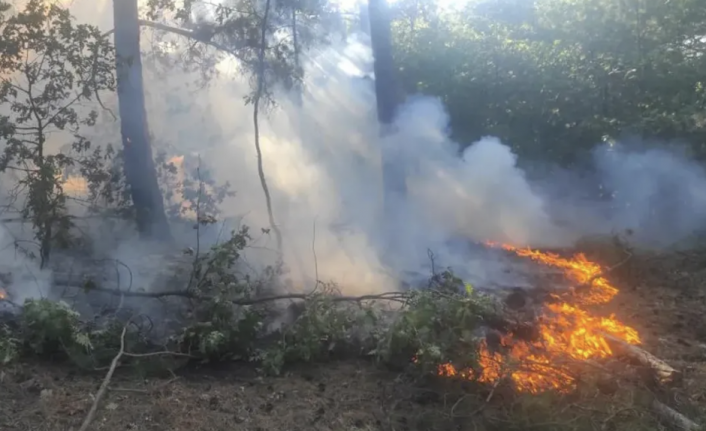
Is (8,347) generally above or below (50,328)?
below

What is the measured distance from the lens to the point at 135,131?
10.1 metres

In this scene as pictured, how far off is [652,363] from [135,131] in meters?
7.95

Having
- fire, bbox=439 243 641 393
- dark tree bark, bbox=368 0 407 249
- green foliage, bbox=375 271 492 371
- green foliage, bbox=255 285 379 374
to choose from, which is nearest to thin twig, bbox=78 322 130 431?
green foliage, bbox=255 285 379 374

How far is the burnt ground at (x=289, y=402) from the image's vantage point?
4.71 metres

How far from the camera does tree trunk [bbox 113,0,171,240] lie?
993 cm

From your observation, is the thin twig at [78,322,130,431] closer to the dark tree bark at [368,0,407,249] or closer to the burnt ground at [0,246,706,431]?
the burnt ground at [0,246,706,431]

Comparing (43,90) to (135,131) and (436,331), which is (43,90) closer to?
(135,131)

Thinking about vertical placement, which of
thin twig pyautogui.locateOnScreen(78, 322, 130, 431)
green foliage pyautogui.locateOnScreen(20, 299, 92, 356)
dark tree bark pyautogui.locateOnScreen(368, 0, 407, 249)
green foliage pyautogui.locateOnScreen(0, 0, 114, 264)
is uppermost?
dark tree bark pyautogui.locateOnScreen(368, 0, 407, 249)

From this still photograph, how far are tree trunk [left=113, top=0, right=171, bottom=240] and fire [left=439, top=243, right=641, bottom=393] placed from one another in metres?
6.20

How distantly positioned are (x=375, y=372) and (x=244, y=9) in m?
7.07

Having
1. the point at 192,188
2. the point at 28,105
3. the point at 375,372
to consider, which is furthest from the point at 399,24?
the point at 375,372

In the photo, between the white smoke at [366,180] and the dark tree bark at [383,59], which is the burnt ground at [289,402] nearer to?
the white smoke at [366,180]

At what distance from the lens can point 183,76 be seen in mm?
13055

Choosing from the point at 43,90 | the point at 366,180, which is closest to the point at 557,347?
the point at 43,90
